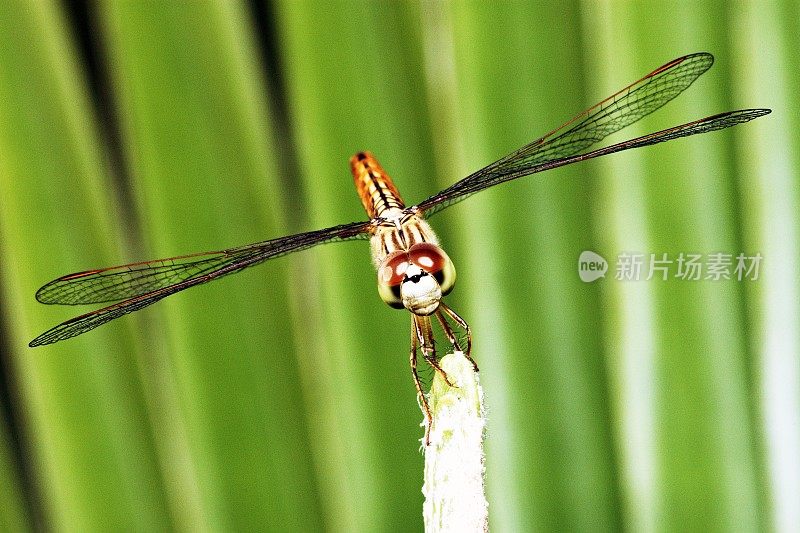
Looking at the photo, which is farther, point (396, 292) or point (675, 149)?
point (675, 149)

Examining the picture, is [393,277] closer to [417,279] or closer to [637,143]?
[417,279]

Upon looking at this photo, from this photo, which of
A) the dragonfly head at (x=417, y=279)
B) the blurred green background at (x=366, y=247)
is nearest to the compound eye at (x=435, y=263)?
the dragonfly head at (x=417, y=279)

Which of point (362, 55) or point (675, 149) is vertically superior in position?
point (362, 55)

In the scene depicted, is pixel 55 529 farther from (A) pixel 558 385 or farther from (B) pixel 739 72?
(B) pixel 739 72

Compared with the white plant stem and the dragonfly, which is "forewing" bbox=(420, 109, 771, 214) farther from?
the white plant stem

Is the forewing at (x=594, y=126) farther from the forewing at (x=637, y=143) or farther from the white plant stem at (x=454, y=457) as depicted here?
the white plant stem at (x=454, y=457)

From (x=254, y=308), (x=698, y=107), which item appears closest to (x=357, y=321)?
(x=254, y=308)
